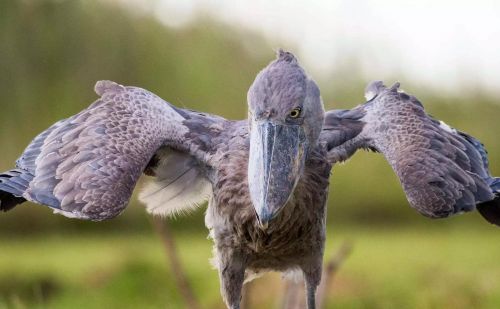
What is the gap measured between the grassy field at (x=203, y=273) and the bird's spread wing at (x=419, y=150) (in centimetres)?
275

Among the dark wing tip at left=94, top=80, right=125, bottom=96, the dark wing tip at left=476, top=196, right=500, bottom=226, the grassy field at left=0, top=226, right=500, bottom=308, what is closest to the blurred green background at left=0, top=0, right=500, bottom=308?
the grassy field at left=0, top=226, right=500, bottom=308

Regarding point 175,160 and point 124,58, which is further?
point 124,58

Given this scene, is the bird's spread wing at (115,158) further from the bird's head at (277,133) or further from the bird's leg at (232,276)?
the bird's head at (277,133)

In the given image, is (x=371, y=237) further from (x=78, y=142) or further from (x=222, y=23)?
(x=78, y=142)

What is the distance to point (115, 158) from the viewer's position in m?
3.42

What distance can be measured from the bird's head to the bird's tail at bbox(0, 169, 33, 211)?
960 mm

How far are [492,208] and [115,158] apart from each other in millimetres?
1408

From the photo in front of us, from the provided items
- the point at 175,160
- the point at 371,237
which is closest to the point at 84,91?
the point at 371,237

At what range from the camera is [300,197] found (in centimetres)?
344

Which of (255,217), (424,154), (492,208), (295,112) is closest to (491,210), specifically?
(492,208)

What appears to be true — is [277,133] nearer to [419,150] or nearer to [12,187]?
[419,150]

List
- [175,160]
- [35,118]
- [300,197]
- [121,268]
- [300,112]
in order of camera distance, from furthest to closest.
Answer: [35,118]
[121,268]
[175,160]
[300,197]
[300,112]

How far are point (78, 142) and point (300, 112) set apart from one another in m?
0.96

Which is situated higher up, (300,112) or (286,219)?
(300,112)
